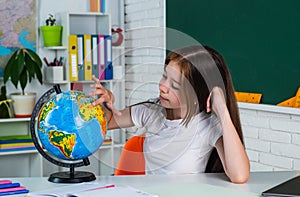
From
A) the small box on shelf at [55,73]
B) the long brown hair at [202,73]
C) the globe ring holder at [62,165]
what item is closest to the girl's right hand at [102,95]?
the globe ring holder at [62,165]

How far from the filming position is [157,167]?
6.47 feet

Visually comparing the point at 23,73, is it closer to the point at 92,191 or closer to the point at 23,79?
the point at 23,79

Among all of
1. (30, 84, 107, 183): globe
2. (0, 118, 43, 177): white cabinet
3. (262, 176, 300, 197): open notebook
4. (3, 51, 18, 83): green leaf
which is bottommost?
(0, 118, 43, 177): white cabinet

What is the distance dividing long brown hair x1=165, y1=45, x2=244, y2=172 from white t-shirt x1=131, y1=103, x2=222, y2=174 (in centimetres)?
5

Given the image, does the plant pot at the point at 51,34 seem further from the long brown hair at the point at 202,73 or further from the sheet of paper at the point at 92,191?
the sheet of paper at the point at 92,191

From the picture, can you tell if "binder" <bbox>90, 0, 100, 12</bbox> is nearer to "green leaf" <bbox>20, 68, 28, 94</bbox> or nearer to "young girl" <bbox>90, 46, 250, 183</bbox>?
"green leaf" <bbox>20, 68, 28, 94</bbox>

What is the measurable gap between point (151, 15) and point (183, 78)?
2628mm

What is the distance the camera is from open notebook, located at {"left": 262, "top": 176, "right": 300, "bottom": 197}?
1.60 m

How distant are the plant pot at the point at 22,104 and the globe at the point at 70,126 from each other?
7.75ft

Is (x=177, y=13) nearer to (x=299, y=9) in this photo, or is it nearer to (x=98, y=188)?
(x=299, y=9)

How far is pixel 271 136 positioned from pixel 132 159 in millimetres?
1254

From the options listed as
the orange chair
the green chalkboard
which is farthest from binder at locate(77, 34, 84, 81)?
the orange chair

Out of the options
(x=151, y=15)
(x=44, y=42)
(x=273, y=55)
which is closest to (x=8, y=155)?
(x=44, y=42)

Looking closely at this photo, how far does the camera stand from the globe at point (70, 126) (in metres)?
1.71
